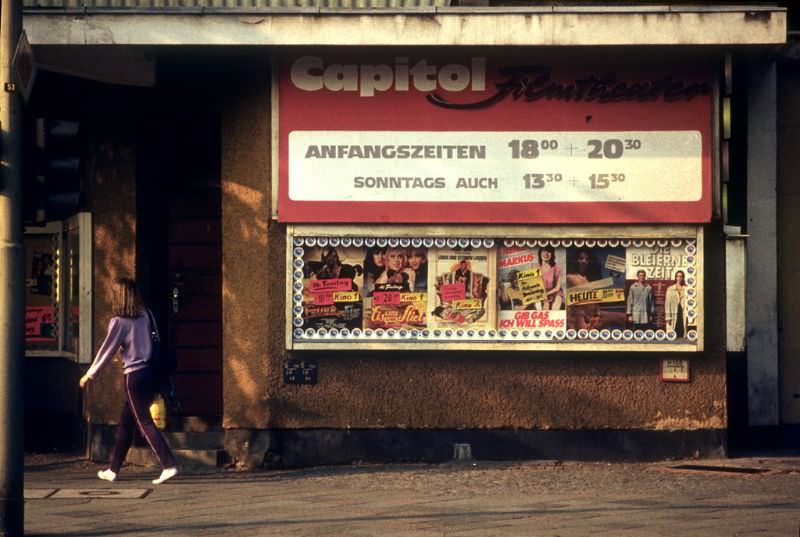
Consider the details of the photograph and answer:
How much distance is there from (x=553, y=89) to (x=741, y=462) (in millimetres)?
3751

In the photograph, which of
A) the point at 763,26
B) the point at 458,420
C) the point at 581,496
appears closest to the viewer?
the point at 581,496

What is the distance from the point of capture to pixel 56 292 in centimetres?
1361

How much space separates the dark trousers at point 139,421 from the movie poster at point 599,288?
3.74 m

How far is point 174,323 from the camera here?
1324cm

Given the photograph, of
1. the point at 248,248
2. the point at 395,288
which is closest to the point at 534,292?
the point at 395,288

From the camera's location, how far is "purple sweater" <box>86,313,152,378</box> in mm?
11227

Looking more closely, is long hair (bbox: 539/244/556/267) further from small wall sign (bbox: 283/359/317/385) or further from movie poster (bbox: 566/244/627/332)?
small wall sign (bbox: 283/359/317/385)

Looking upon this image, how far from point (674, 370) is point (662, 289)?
0.74m

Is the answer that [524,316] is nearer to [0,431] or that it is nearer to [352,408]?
[352,408]

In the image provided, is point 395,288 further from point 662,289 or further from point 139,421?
Answer: point 139,421

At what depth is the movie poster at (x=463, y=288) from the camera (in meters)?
12.1

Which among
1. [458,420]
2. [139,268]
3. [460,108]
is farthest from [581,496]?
[139,268]

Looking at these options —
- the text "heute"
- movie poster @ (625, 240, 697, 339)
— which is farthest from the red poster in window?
movie poster @ (625, 240, 697, 339)

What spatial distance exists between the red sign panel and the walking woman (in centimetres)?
158
